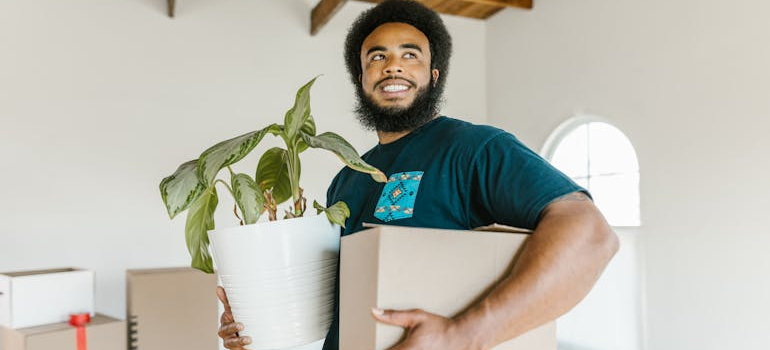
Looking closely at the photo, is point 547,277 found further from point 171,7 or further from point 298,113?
point 171,7

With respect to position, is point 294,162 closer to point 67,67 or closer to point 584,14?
point 67,67

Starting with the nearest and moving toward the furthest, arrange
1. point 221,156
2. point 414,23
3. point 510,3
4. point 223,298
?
point 221,156 < point 223,298 < point 414,23 < point 510,3

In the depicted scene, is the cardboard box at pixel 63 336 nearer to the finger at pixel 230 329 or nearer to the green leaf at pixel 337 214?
the finger at pixel 230 329

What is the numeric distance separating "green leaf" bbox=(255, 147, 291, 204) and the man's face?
25 centimetres

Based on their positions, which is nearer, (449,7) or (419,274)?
(419,274)

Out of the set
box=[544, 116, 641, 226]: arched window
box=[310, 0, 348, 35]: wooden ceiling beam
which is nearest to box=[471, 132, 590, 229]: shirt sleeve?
box=[544, 116, 641, 226]: arched window

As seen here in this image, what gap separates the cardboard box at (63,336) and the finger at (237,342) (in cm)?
178

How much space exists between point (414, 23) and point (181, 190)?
71 centimetres

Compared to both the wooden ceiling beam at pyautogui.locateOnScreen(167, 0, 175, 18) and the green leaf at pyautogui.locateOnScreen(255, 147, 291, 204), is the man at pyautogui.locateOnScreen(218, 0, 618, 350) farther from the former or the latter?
the wooden ceiling beam at pyautogui.locateOnScreen(167, 0, 175, 18)

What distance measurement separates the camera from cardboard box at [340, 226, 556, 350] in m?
0.77

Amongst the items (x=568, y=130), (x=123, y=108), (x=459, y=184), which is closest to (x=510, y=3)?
(x=568, y=130)

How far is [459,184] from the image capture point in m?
1.08

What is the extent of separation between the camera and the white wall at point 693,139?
281 centimetres

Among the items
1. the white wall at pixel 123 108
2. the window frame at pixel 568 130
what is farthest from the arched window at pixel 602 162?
the white wall at pixel 123 108
